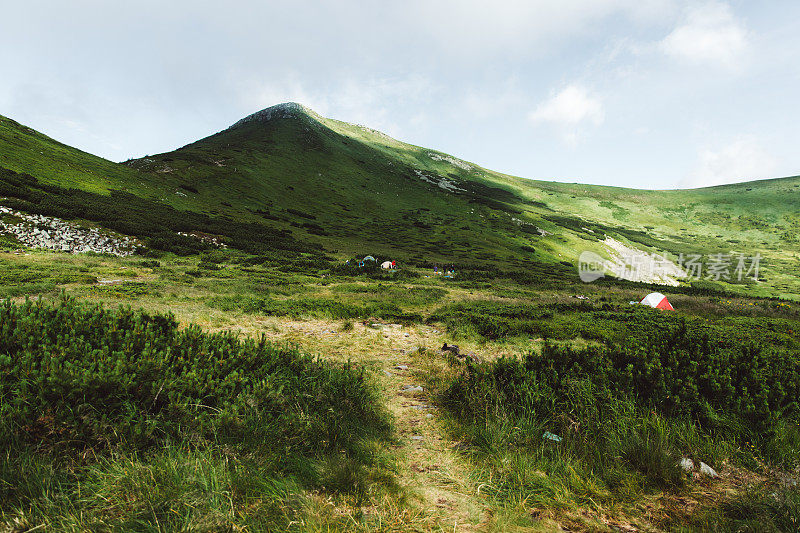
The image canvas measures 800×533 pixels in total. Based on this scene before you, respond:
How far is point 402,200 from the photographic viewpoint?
341 ft

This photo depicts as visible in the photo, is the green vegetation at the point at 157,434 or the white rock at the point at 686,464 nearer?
the green vegetation at the point at 157,434

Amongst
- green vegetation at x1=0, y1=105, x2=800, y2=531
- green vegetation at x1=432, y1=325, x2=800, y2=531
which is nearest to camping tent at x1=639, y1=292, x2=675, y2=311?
green vegetation at x1=0, y1=105, x2=800, y2=531

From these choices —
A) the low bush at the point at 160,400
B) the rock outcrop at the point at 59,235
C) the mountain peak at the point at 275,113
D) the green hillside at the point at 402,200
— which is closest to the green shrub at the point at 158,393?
the low bush at the point at 160,400

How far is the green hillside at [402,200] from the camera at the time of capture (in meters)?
50.1

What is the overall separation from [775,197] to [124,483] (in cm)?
21757

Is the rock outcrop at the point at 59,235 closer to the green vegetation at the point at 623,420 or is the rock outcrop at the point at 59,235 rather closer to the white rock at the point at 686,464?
the green vegetation at the point at 623,420

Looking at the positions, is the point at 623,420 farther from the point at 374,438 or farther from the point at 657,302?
the point at 657,302

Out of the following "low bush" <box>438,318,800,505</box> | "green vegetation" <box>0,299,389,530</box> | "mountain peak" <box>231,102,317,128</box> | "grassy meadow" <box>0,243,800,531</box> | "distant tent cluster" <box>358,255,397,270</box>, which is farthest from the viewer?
"mountain peak" <box>231,102,317,128</box>

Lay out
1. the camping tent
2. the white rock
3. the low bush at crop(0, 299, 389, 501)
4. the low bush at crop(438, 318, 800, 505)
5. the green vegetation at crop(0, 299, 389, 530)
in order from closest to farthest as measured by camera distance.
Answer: the green vegetation at crop(0, 299, 389, 530) < the low bush at crop(0, 299, 389, 501) < the white rock < the low bush at crop(438, 318, 800, 505) < the camping tent

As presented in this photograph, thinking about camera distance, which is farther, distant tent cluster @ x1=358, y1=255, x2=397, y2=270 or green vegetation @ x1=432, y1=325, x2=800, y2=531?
distant tent cluster @ x1=358, y1=255, x2=397, y2=270

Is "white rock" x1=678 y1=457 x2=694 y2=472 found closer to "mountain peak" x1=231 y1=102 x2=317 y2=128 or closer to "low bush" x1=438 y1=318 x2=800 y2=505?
"low bush" x1=438 y1=318 x2=800 y2=505

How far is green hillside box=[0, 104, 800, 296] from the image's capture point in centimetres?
5009

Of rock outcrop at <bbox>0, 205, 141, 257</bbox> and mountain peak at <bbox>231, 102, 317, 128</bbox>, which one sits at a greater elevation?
mountain peak at <bbox>231, 102, 317, 128</bbox>

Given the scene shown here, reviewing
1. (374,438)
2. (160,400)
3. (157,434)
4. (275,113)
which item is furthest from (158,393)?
(275,113)
